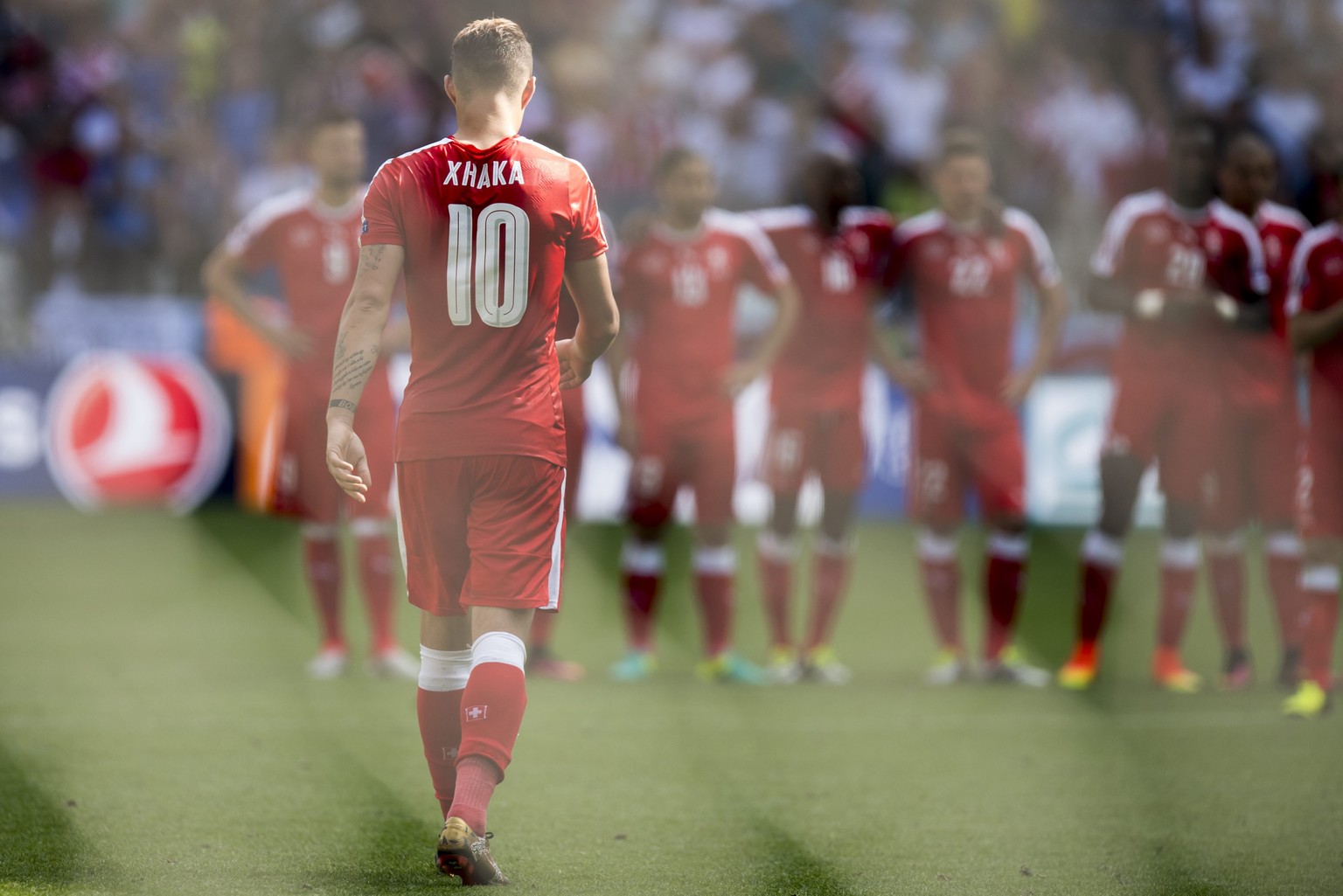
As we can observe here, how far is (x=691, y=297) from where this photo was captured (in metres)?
6.80

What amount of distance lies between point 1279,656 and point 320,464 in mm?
3849

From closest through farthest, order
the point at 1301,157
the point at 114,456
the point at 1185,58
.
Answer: the point at 114,456
the point at 1301,157
the point at 1185,58

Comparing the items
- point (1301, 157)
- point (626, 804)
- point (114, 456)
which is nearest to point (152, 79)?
point (114, 456)

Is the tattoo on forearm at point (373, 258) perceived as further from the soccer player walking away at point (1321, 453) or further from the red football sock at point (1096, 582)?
the red football sock at point (1096, 582)

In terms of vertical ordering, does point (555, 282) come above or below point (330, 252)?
above

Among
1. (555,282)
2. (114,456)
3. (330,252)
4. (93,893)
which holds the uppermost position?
(555,282)

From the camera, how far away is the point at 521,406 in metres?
3.54

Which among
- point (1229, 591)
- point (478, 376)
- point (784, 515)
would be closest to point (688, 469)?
point (784, 515)

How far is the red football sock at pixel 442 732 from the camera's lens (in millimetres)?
3668

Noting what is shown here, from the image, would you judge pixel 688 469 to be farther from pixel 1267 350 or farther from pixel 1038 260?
pixel 1267 350


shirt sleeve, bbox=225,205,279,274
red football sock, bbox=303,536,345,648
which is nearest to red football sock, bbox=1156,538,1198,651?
red football sock, bbox=303,536,345,648

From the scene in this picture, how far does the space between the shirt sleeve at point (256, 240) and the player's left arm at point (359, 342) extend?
3451 millimetres

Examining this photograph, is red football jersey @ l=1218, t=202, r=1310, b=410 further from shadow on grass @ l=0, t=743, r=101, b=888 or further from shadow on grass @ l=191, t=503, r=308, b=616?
shadow on grass @ l=0, t=743, r=101, b=888

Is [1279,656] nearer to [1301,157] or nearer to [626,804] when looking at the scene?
[626,804]
